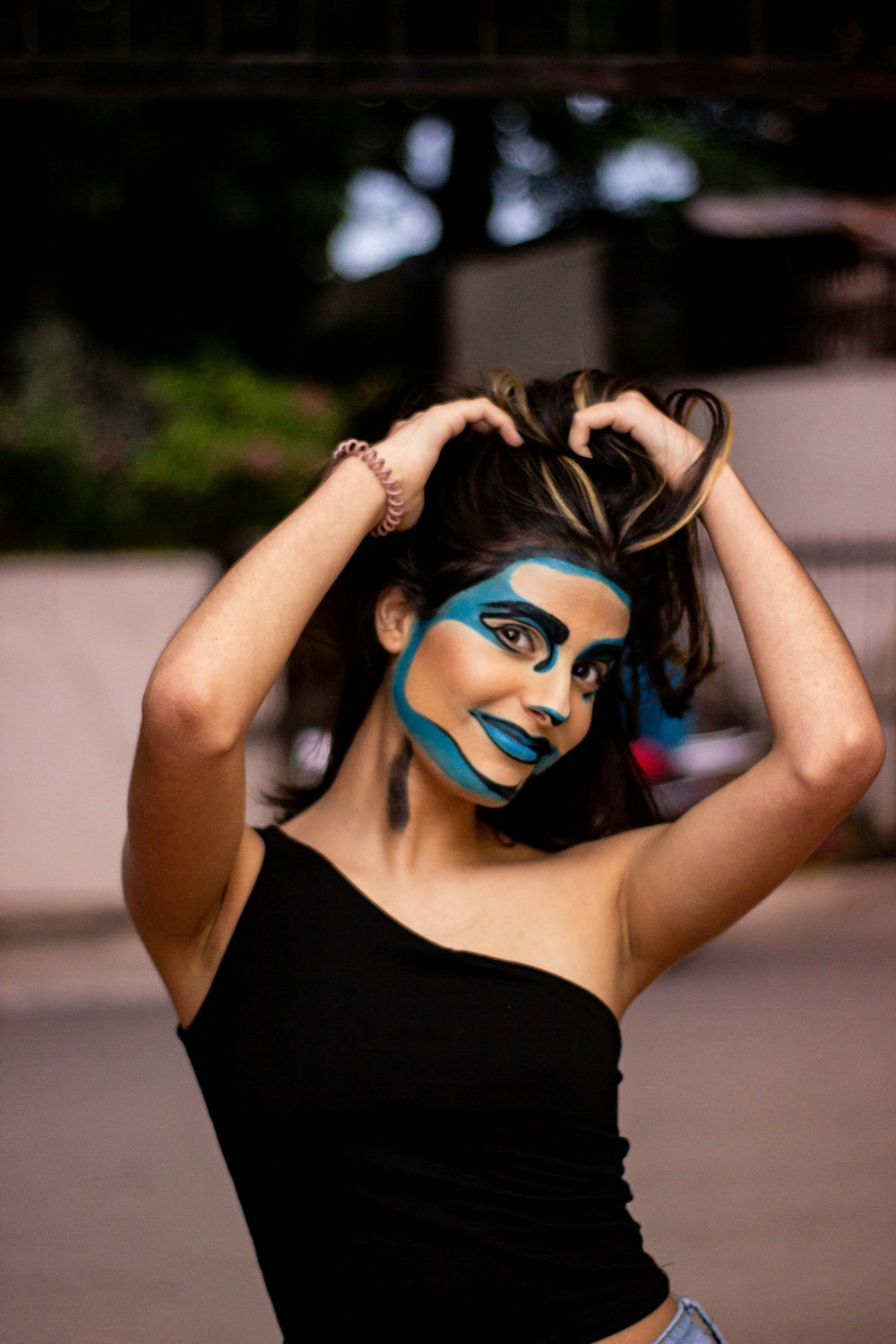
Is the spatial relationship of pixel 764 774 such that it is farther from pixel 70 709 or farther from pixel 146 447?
pixel 146 447

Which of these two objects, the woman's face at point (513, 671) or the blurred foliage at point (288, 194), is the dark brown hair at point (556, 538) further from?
the blurred foliage at point (288, 194)

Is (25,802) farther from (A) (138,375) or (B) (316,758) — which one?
(B) (316,758)

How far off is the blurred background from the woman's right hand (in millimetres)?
430

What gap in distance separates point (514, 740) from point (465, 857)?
0.21 meters

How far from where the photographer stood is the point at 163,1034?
6605mm

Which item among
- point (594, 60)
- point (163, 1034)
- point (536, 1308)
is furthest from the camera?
point (163, 1034)

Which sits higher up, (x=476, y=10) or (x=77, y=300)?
(x=476, y=10)

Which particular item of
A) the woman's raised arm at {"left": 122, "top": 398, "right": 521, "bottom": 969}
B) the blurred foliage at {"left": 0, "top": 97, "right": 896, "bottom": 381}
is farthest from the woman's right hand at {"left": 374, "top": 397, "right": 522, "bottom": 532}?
the blurred foliage at {"left": 0, "top": 97, "right": 896, "bottom": 381}

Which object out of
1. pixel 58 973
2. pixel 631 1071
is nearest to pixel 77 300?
pixel 58 973

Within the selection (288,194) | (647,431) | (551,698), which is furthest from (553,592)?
(288,194)

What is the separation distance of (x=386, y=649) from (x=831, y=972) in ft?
19.3

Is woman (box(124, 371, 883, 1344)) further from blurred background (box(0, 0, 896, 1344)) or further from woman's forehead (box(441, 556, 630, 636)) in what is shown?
blurred background (box(0, 0, 896, 1344))

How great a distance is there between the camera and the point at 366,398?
1213 centimetres

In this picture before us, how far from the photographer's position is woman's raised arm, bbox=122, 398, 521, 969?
162 centimetres
